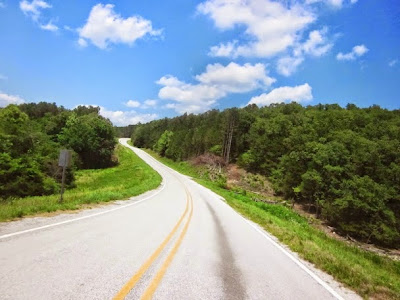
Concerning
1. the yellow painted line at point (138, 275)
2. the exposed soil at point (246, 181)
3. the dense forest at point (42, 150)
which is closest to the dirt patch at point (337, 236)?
the exposed soil at point (246, 181)

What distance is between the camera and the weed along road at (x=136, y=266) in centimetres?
486

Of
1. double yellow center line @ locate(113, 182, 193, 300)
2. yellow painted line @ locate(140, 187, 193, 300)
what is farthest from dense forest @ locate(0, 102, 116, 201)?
yellow painted line @ locate(140, 187, 193, 300)

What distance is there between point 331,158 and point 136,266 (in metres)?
48.9

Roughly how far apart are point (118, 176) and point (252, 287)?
51.3m

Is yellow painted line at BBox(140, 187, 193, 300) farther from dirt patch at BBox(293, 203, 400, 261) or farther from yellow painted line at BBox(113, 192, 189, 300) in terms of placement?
dirt patch at BBox(293, 203, 400, 261)

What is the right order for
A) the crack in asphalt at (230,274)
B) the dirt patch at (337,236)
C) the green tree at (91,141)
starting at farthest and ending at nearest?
the green tree at (91,141) → the dirt patch at (337,236) → the crack in asphalt at (230,274)

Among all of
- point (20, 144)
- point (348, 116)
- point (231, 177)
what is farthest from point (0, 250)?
point (348, 116)

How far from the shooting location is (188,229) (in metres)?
12.1

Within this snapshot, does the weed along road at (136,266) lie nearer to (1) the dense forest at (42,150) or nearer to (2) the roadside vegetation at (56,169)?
(2) the roadside vegetation at (56,169)

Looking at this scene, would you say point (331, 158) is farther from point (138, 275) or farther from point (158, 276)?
point (138, 275)

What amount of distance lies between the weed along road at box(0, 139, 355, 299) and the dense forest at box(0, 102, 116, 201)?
47.2 ft

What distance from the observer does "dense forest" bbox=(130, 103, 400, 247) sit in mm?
40406

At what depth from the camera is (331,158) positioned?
161ft

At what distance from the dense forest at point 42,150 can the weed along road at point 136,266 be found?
1438 centimetres
